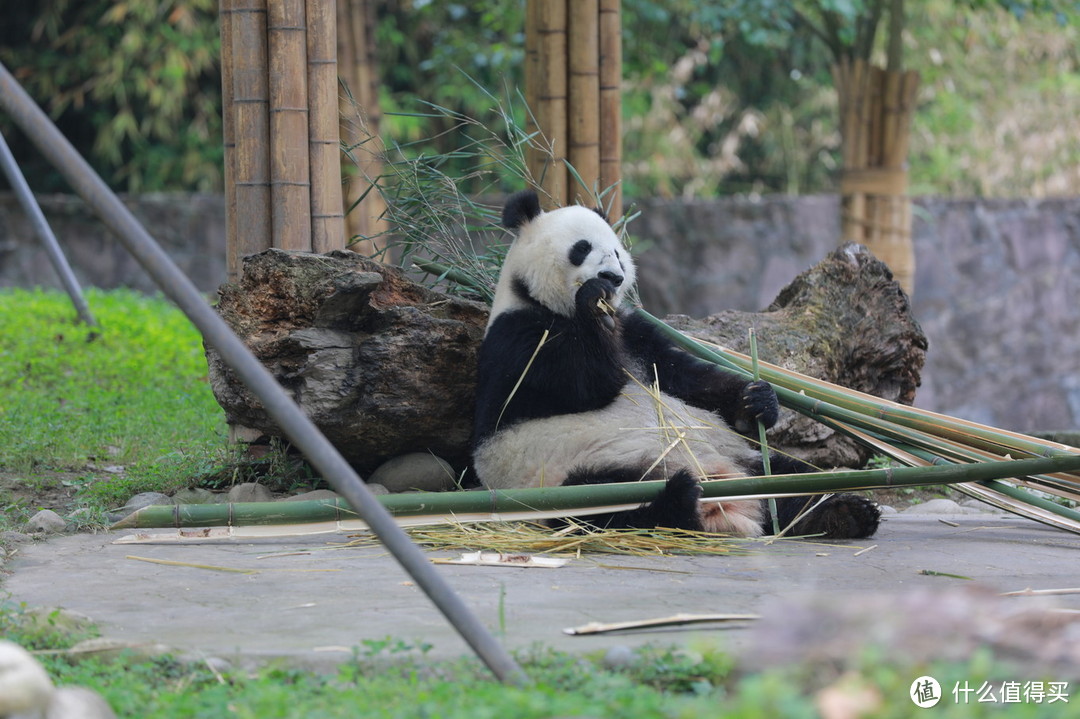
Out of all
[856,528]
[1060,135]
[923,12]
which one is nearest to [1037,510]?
[856,528]

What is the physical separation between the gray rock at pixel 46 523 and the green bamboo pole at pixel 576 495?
0.31 meters

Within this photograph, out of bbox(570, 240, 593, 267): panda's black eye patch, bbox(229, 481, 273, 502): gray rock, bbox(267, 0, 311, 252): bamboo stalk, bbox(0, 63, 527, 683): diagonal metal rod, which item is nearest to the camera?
bbox(0, 63, 527, 683): diagonal metal rod

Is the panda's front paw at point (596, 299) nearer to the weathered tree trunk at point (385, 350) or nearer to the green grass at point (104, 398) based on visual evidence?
the weathered tree trunk at point (385, 350)

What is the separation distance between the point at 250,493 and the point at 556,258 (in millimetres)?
1530

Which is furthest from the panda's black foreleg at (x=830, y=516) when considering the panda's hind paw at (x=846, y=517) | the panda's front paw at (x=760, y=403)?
the panda's front paw at (x=760, y=403)

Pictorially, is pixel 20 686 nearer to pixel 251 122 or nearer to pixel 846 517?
pixel 846 517

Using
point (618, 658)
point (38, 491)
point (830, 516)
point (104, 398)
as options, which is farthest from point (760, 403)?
point (104, 398)

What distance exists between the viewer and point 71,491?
447 centimetres

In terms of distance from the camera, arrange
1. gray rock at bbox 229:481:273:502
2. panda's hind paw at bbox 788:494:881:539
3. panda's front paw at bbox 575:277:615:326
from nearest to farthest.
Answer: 1. panda's hind paw at bbox 788:494:881:539
2. panda's front paw at bbox 575:277:615:326
3. gray rock at bbox 229:481:273:502

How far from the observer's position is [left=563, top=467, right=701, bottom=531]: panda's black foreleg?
3.63m

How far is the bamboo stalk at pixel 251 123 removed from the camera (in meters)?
4.42

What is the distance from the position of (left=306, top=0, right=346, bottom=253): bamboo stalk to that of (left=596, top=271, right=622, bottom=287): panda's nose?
131 centimetres

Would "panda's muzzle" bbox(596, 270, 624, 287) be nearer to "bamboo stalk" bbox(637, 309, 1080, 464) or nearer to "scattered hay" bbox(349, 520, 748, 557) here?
"bamboo stalk" bbox(637, 309, 1080, 464)

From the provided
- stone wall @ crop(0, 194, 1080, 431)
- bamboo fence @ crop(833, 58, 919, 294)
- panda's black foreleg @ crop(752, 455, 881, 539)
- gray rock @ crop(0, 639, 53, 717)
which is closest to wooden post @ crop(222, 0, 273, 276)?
panda's black foreleg @ crop(752, 455, 881, 539)
